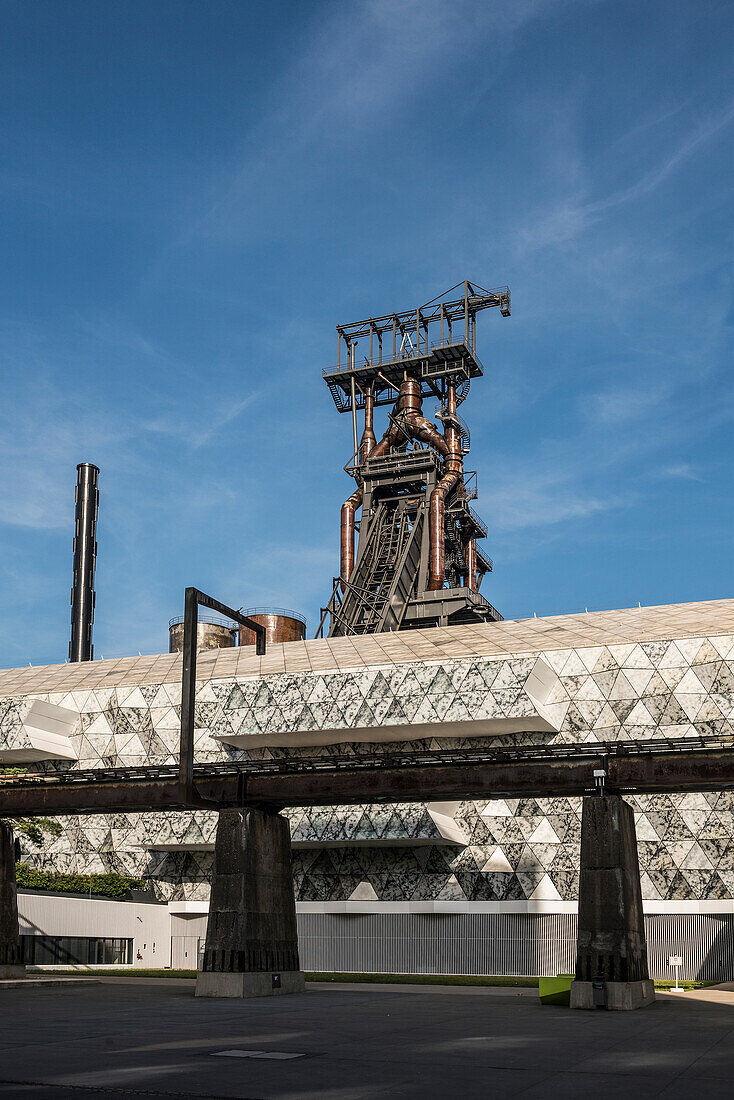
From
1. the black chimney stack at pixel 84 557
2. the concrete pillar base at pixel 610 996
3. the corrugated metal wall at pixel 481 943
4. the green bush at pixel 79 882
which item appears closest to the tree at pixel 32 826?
the green bush at pixel 79 882

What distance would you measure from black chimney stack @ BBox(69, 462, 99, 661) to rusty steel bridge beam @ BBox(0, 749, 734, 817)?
65456 millimetres

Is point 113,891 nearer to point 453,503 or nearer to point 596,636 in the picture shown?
point 596,636

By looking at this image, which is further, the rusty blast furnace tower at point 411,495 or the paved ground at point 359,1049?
the rusty blast furnace tower at point 411,495

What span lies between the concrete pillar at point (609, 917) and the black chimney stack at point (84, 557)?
78164 millimetres

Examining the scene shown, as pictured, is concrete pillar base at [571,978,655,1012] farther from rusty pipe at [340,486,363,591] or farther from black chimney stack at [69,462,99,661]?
black chimney stack at [69,462,99,661]

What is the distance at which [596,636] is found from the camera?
2463 inches

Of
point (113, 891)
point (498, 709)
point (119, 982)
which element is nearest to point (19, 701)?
point (113, 891)

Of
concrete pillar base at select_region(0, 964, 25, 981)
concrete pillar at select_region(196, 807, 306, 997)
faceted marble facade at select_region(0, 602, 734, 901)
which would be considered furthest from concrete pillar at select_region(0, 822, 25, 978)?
faceted marble facade at select_region(0, 602, 734, 901)

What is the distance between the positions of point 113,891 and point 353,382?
60511mm

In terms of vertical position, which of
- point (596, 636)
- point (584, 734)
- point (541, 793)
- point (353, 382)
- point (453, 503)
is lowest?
point (541, 793)

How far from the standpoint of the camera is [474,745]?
2398 inches

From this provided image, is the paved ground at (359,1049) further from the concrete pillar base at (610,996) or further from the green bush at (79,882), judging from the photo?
the green bush at (79,882)

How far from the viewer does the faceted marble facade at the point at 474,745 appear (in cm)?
5538

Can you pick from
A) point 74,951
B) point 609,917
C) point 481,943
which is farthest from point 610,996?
point 74,951
